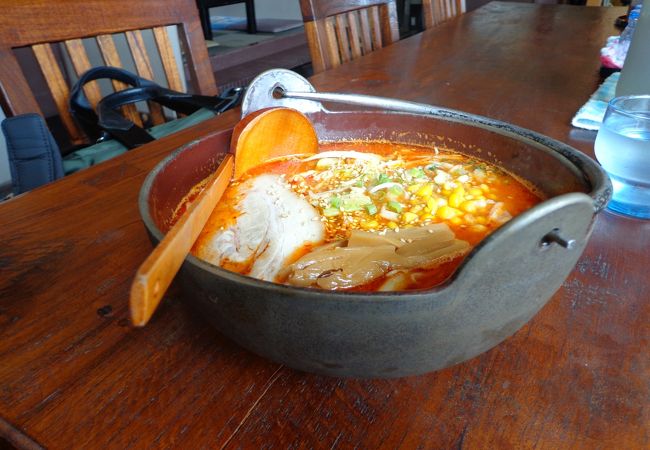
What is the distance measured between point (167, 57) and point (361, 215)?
1459mm

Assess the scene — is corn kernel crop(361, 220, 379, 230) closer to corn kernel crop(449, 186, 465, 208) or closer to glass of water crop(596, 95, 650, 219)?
corn kernel crop(449, 186, 465, 208)

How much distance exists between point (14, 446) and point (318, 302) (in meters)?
0.39

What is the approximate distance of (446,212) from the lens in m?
0.74

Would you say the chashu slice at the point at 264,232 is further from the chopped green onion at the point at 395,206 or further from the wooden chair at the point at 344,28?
the wooden chair at the point at 344,28

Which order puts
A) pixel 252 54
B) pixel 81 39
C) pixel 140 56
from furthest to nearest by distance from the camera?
pixel 252 54
pixel 140 56
pixel 81 39

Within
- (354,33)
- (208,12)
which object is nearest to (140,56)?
(354,33)

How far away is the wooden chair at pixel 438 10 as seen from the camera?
2.96 m

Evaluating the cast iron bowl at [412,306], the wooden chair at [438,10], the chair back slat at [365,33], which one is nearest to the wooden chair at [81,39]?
the chair back slat at [365,33]

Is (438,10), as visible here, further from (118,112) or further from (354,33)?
(118,112)

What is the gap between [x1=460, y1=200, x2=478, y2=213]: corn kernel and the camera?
75 cm

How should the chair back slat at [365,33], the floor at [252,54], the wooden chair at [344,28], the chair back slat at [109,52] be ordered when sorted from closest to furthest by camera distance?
the chair back slat at [109,52] → the wooden chair at [344,28] → the chair back slat at [365,33] → the floor at [252,54]

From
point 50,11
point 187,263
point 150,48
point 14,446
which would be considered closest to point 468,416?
point 187,263

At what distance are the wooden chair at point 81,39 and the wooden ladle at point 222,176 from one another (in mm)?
983

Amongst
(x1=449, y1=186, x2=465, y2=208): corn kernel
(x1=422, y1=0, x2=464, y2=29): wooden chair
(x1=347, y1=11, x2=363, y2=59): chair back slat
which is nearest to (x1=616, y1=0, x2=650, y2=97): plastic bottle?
(x1=449, y1=186, x2=465, y2=208): corn kernel
